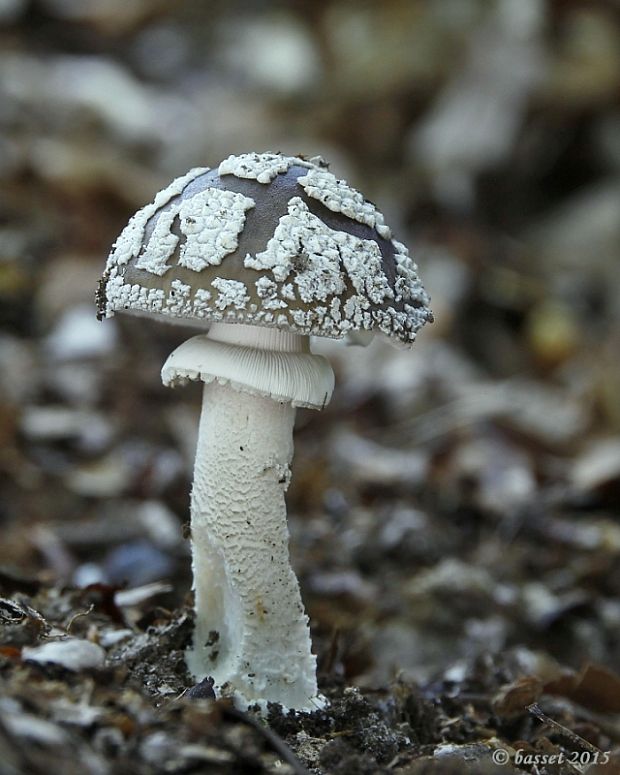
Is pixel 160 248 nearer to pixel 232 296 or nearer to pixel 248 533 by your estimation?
pixel 232 296

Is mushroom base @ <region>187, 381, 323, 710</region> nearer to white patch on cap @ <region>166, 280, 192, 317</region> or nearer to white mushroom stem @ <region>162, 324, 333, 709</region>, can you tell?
white mushroom stem @ <region>162, 324, 333, 709</region>

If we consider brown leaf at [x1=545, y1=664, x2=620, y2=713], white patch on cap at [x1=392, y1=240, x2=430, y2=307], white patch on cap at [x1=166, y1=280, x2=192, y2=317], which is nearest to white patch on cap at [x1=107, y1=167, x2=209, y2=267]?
white patch on cap at [x1=166, y1=280, x2=192, y2=317]

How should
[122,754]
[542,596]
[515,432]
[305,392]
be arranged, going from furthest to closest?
1. [515,432]
2. [542,596]
3. [305,392]
4. [122,754]

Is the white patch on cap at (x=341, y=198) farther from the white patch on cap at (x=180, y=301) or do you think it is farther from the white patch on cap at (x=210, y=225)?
the white patch on cap at (x=180, y=301)

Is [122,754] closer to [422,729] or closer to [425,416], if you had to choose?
[422,729]

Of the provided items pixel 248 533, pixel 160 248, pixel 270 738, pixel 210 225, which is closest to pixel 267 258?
pixel 210 225

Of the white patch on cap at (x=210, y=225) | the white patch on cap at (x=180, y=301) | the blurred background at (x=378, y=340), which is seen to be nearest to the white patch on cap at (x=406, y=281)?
the white patch on cap at (x=210, y=225)

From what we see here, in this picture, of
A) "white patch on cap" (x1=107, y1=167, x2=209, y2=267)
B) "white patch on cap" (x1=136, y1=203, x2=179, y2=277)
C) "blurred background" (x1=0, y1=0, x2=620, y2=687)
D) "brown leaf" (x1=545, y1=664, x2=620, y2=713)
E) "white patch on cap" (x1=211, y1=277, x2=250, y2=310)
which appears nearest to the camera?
"white patch on cap" (x1=211, y1=277, x2=250, y2=310)

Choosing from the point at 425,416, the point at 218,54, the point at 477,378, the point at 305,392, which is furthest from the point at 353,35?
the point at 305,392
